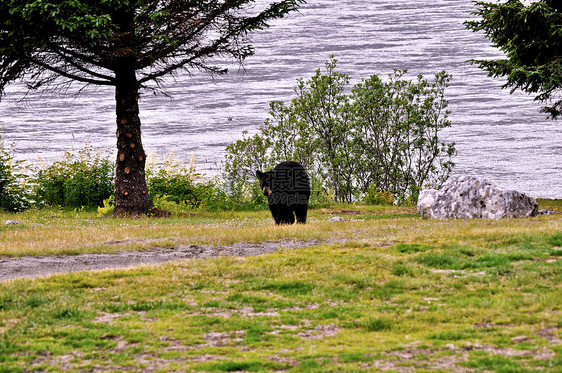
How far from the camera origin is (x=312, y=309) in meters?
9.13

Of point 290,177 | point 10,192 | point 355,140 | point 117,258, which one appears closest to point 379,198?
point 355,140

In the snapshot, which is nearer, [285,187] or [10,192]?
[285,187]

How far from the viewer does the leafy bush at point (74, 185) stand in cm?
2652

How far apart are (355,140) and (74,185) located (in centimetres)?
1153

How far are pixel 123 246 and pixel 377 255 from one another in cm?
558

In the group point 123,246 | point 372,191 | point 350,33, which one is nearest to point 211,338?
point 123,246

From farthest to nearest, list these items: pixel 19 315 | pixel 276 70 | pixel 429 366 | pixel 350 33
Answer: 1. pixel 350 33
2. pixel 276 70
3. pixel 19 315
4. pixel 429 366

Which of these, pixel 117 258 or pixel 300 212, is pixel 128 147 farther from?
pixel 117 258

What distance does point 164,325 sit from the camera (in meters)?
8.36

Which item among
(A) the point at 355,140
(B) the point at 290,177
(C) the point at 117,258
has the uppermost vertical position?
(A) the point at 355,140

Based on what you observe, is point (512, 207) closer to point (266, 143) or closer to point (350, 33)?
point (266, 143)

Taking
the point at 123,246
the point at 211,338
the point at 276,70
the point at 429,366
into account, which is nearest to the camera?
the point at 429,366

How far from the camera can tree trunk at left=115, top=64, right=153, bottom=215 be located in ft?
77.5

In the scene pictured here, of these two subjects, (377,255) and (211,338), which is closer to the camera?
(211,338)
